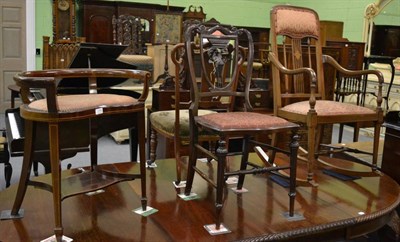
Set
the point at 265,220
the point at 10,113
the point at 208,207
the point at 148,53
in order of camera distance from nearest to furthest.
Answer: the point at 265,220, the point at 208,207, the point at 10,113, the point at 148,53

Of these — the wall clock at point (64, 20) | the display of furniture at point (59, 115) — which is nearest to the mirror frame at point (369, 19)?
the wall clock at point (64, 20)

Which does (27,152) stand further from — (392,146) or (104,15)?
(104,15)

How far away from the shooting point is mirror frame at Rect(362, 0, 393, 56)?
24.8 feet

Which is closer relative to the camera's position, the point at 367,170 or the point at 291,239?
the point at 291,239

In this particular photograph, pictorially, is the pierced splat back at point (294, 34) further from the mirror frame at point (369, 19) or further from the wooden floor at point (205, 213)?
the mirror frame at point (369, 19)

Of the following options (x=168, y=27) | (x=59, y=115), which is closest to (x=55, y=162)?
(x=59, y=115)

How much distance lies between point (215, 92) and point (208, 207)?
27.8 inches

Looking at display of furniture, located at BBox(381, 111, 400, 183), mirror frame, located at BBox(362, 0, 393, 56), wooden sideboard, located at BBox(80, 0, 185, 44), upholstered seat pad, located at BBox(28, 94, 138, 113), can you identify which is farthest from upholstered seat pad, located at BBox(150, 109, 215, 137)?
mirror frame, located at BBox(362, 0, 393, 56)

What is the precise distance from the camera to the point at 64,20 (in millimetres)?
7664

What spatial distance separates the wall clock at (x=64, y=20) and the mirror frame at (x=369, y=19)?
18.1 feet

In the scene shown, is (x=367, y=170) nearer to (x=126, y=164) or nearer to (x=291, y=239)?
(x=291, y=239)

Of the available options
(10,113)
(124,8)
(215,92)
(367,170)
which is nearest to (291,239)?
(215,92)

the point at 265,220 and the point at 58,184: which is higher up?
the point at 58,184

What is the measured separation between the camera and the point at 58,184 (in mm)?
1825
